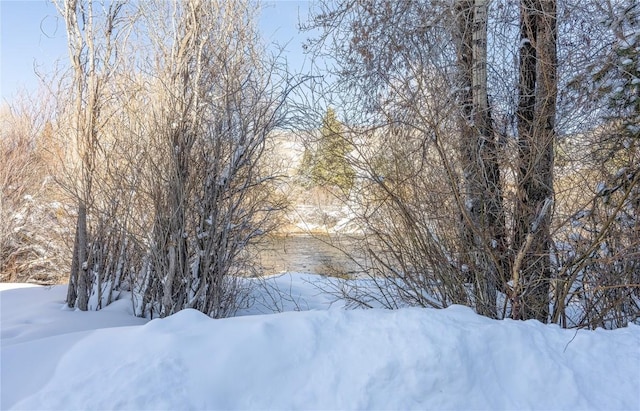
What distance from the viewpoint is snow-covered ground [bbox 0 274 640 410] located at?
6.46ft

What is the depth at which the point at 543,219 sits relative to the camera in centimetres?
337

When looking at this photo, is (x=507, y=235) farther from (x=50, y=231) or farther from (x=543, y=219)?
(x=50, y=231)

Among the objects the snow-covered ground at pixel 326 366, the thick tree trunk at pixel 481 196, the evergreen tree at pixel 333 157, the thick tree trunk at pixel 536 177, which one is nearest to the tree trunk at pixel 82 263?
the snow-covered ground at pixel 326 366

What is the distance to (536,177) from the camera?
3.53m

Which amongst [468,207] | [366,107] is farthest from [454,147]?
[366,107]

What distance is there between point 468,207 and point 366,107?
1.88 metres

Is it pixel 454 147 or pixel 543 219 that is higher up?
pixel 454 147

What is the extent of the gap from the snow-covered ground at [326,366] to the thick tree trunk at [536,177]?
0.83 meters

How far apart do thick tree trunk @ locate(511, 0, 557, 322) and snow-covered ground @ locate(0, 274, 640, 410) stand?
826mm

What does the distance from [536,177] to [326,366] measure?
2605 millimetres

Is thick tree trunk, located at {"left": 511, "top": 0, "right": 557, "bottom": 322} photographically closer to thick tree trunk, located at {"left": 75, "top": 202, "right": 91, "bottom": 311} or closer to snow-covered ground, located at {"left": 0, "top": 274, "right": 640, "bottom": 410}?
snow-covered ground, located at {"left": 0, "top": 274, "right": 640, "bottom": 410}

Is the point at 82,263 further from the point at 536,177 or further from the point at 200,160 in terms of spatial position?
the point at 536,177

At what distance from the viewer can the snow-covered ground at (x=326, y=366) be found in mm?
→ 1970

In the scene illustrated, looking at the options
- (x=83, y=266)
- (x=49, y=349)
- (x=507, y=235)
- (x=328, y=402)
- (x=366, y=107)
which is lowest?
(x=328, y=402)
